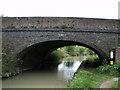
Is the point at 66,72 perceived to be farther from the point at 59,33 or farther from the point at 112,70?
the point at 112,70

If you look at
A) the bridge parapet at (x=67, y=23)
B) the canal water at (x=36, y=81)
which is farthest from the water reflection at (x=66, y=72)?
the bridge parapet at (x=67, y=23)

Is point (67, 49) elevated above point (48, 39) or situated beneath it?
situated beneath

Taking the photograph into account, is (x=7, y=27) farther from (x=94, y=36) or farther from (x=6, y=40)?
(x=94, y=36)

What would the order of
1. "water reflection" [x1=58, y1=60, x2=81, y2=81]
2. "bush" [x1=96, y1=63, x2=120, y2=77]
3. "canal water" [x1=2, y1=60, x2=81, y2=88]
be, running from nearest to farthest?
"bush" [x1=96, y1=63, x2=120, y2=77] < "canal water" [x1=2, y1=60, x2=81, y2=88] < "water reflection" [x1=58, y1=60, x2=81, y2=81]

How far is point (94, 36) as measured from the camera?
11.6 m

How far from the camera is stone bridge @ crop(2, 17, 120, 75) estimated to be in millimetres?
11594

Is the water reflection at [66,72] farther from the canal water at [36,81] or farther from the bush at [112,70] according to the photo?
the bush at [112,70]

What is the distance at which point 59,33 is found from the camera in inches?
458

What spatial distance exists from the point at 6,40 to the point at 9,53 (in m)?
0.85

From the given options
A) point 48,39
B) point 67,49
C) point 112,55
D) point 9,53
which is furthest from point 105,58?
point 67,49

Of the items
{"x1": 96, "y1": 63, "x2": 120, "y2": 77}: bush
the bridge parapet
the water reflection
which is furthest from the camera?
Result: the bridge parapet

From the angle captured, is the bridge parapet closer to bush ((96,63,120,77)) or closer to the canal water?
the canal water

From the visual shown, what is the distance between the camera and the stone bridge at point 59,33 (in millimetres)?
11594

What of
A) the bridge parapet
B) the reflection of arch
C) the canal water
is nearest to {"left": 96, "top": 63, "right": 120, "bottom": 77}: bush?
the canal water
